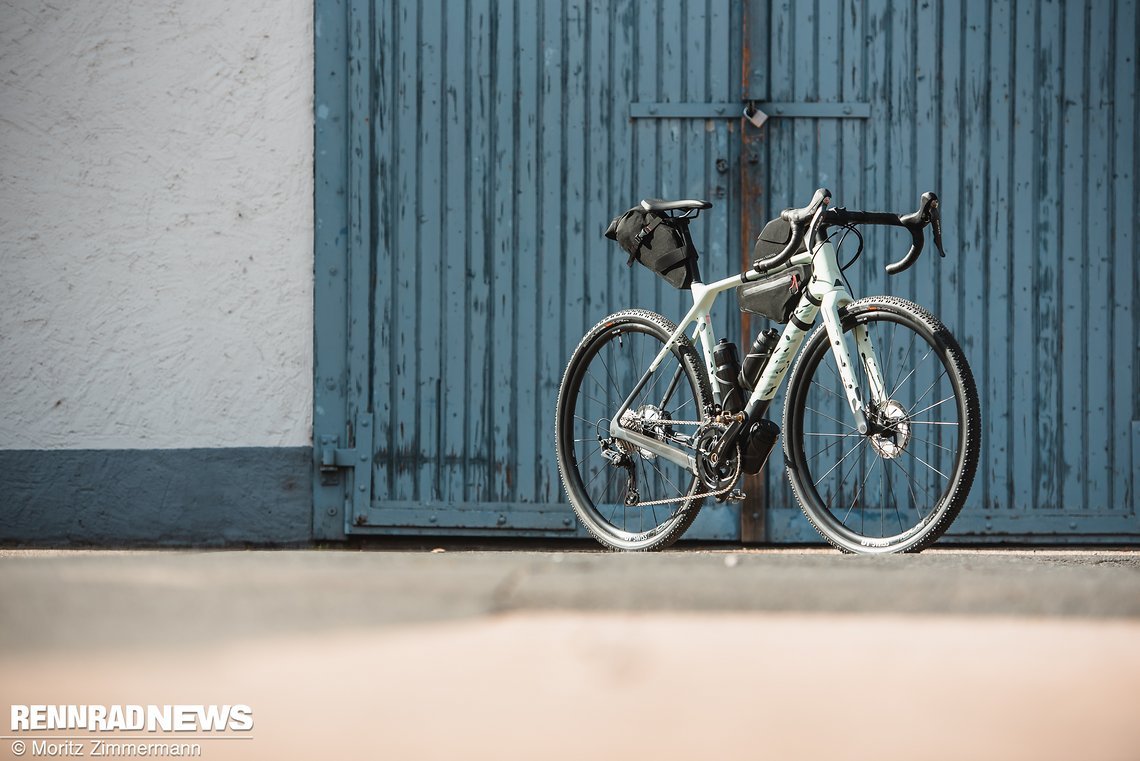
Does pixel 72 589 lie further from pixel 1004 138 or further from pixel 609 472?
pixel 1004 138

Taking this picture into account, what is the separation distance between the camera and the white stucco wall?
5.22 m

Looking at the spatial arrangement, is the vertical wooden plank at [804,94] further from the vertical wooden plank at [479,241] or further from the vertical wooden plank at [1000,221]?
the vertical wooden plank at [479,241]

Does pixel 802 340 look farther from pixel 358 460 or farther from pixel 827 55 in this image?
pixel 358 460

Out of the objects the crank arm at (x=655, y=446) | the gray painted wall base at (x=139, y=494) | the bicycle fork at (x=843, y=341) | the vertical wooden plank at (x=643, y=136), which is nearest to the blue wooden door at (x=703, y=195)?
the vertical wooden plank at (x=643, y=136)

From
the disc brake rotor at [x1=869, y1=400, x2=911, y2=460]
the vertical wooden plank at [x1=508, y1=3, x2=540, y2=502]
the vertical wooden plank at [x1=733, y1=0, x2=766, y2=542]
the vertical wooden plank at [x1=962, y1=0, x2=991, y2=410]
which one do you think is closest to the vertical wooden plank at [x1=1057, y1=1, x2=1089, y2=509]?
the vertical wooden plank at [x1=962, y1=0, x2=991, y2=410]

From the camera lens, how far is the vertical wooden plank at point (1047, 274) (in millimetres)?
5148

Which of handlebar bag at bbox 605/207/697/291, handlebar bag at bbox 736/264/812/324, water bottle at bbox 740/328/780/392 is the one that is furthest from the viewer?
handlebar bag at bbox 605/207/697/291

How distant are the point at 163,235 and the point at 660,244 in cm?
257

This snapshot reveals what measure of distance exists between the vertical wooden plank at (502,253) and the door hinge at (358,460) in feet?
1.58

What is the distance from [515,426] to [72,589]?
3375 mm

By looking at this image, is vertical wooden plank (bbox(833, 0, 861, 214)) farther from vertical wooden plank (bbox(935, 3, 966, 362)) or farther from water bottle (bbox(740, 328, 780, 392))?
water bottle (bbox(740, 328, 780, 392))

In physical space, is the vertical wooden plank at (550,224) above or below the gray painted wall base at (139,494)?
above

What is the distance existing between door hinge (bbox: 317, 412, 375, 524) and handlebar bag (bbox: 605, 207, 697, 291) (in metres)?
2.03

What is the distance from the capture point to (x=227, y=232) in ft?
17.1
